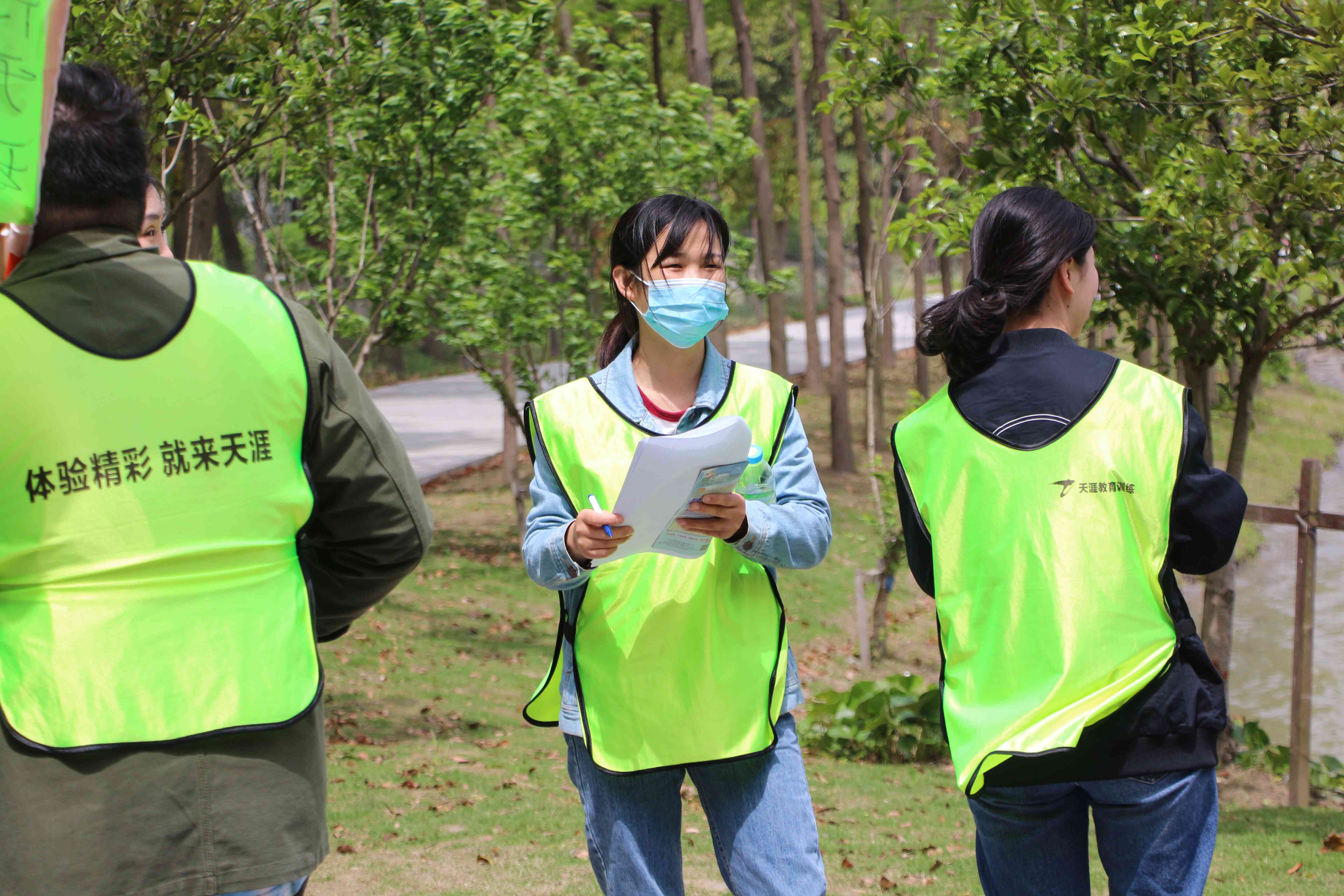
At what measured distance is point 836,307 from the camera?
19641 millimetres

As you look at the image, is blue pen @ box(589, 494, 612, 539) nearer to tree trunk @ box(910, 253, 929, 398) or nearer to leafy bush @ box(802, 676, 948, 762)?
leafy bush @ box(802, 676, 948, 762)

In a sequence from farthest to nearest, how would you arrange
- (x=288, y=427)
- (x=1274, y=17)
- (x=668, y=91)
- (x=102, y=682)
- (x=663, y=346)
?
(x=668, y=91) < (x=1274, y=17) < (x=663, y=346) < (x=288, y=427) < (x=102, y=682)

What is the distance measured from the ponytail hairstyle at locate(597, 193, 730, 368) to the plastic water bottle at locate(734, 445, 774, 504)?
A: 1.66 ft

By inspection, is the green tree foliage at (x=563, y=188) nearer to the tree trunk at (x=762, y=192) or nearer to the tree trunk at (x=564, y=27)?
the tree trunk at (x=762, y=192)

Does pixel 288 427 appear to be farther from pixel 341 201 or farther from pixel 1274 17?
pixel 341 201

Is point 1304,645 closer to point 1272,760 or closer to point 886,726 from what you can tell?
point 1272,760

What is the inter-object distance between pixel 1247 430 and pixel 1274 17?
8.35 ft

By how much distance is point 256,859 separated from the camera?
6.07ft

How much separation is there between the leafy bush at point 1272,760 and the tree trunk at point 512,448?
6.21m

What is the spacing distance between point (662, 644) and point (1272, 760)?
5986 mm

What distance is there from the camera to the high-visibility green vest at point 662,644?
8.57 ft

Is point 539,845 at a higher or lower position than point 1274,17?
lower

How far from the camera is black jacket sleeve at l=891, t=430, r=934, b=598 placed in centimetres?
263

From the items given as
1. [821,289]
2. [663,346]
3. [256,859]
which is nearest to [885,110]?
[663,346]
